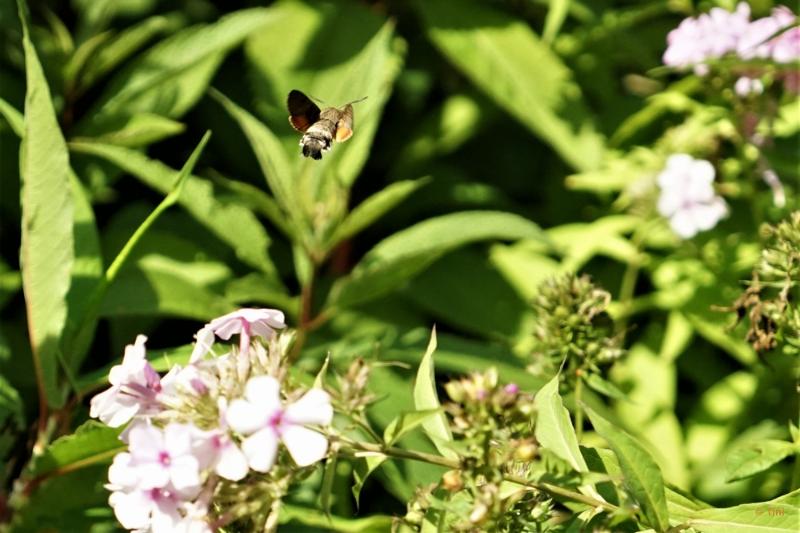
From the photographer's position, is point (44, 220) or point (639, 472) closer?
point (639, 472)

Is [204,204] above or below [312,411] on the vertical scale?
below

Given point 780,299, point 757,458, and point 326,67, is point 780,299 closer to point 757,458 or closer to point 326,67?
point 757,458

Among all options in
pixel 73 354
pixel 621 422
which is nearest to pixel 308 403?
pixel 73 354

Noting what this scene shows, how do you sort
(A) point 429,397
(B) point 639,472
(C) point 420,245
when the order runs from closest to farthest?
(B) point 639,472
(A) point 429,397
(C) point 420,245

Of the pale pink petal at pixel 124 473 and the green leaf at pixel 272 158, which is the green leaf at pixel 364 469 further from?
the green leaf at pixel 272 158

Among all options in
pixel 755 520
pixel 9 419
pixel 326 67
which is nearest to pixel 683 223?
pixel 326 67

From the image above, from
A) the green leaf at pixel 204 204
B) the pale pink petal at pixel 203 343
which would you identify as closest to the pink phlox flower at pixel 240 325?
the pale pink petal at pixel 203 343

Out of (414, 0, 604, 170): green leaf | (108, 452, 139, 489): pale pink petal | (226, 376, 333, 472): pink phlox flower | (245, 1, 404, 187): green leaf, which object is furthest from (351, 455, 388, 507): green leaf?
(414, 0, 604, 170): green leaf

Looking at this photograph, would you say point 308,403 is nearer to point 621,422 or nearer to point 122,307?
point 122,307
